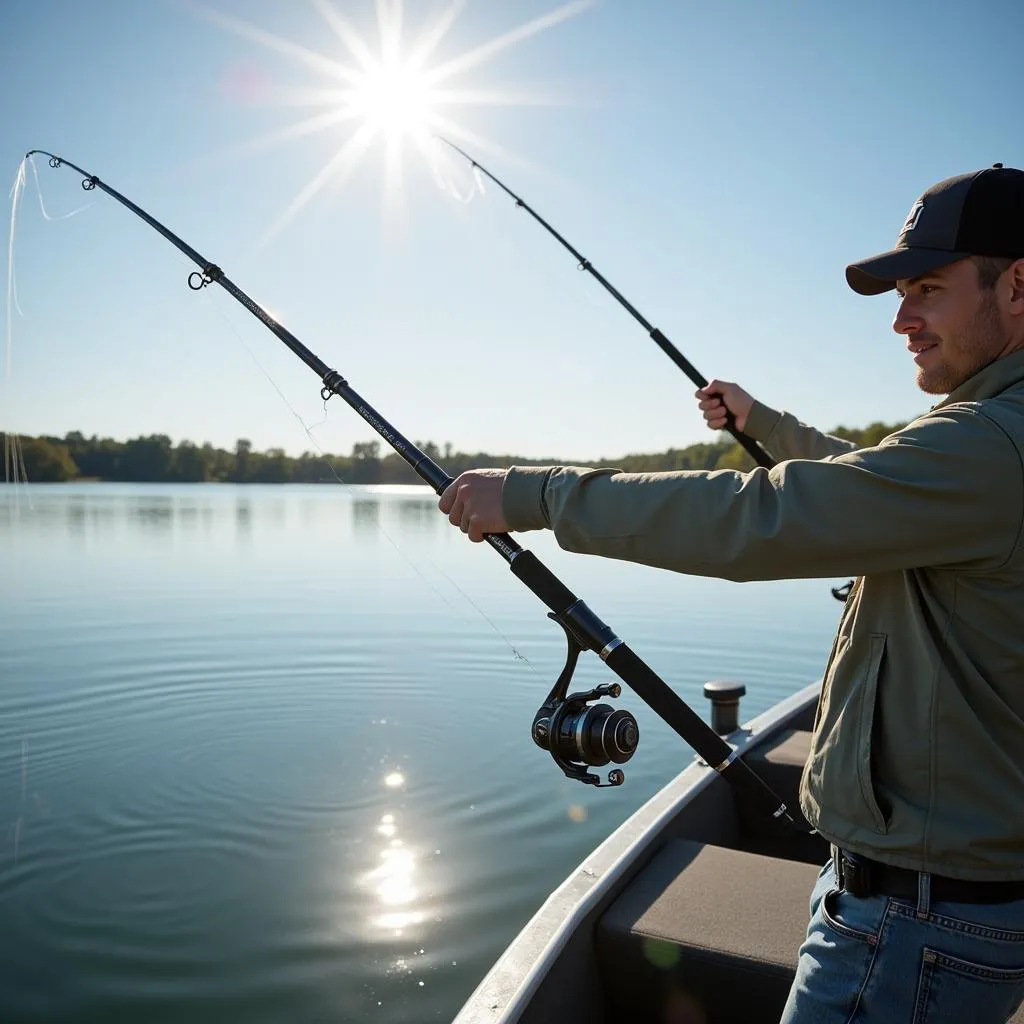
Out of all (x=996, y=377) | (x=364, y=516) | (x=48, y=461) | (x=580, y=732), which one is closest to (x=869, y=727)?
(x=996, y=377)

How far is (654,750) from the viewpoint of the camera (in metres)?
7.76

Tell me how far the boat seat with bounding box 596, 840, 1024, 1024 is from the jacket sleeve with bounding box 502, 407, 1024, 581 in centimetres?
171

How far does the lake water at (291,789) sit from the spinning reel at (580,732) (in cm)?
202

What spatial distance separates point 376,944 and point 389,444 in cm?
306

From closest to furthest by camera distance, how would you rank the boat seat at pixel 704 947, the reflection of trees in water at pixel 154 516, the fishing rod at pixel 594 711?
the fishing rod at pixel 594 711 < the boat seat at pixel 704 947 < the reflection of trees in water at pixel 154 516

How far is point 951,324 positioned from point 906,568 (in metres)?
0.44

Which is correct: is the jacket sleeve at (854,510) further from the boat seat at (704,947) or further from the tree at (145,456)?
the tree at (145,456)

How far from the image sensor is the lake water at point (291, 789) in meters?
4.29

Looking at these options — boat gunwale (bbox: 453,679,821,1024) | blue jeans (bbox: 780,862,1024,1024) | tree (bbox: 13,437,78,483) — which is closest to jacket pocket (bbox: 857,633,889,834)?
blue jeans (bbox: 780,862,1024,1024)

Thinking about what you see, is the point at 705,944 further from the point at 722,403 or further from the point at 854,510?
the point at 854,510

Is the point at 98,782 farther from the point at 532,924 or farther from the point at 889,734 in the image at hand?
the point at 889,734

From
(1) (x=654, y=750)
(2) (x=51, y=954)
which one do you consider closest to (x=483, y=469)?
(2) (x=51, y=954)

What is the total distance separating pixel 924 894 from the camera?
56.1 inches

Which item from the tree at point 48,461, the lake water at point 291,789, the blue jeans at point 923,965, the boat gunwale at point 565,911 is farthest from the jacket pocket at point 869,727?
the tree at point 48,461
